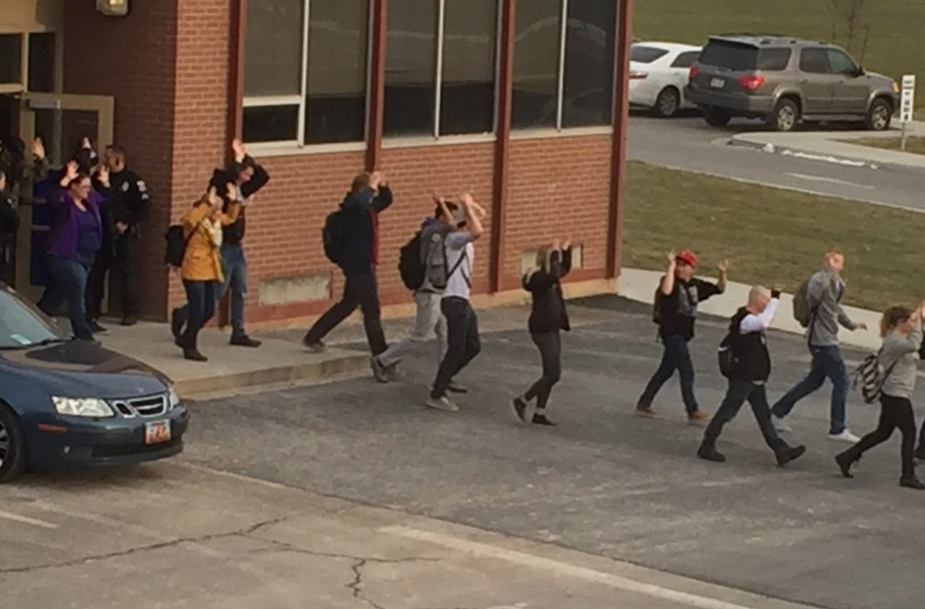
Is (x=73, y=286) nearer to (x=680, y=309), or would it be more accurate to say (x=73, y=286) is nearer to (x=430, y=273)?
(x=430, y=273)

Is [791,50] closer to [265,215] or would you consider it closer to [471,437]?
[265,215]

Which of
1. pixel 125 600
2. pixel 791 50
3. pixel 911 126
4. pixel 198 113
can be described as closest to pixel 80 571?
pixel 125 600

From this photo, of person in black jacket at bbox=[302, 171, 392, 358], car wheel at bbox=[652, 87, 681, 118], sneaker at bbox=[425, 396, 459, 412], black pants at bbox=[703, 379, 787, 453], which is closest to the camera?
black pants at bbox=[703, 379, 787, 453]

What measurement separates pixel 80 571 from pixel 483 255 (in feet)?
41.4

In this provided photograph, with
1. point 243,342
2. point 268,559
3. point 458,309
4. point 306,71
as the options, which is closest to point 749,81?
point 306,71

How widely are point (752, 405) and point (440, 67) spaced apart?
7.82m

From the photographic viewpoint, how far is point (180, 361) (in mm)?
19406

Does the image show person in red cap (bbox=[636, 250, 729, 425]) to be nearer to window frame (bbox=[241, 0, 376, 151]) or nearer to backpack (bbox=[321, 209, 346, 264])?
backpack (bbox=[321, 209, 346, 264])

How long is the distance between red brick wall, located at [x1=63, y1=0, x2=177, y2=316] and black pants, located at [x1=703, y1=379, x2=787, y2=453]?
6.14 metres

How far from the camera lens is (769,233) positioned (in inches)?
1261

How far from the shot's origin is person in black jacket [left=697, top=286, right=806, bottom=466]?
17281 millimetres

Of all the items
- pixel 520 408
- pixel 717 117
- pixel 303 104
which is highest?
pixel 303 104

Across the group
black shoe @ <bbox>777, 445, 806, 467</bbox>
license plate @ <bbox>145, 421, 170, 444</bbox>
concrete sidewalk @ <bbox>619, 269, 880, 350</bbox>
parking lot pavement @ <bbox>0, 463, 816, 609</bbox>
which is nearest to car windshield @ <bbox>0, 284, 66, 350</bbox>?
parking lot pavement @ <bbox>0, 463, 816, 609</bbox>

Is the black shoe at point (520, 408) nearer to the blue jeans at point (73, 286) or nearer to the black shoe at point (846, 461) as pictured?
the black shoe at point (846, 461)
